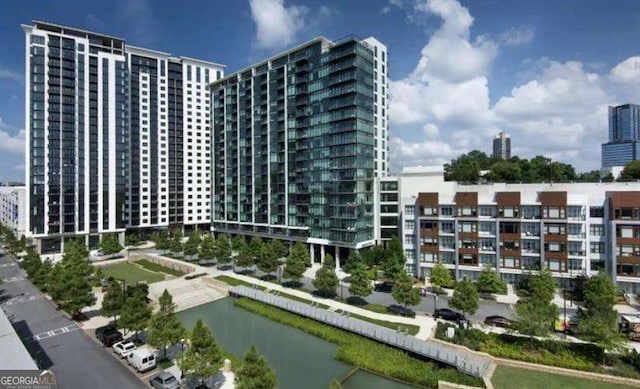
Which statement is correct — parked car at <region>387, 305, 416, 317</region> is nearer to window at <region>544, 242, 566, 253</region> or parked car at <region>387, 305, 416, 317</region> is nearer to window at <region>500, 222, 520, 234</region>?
window at <region>500, 222, 520, 234</region>

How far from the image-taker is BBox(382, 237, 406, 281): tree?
52.3 meters

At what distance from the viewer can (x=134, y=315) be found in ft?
112

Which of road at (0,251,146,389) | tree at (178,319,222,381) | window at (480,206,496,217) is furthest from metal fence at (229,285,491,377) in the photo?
window at (480,206,496,217)

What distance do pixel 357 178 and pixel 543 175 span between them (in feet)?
177

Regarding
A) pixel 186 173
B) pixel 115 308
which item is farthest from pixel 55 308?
pixel 186 173

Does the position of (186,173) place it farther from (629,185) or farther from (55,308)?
(629,185)

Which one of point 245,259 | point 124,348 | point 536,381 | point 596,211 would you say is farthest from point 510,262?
point 124,348

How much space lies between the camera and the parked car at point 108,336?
113 feet

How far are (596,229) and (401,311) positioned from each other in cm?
3215

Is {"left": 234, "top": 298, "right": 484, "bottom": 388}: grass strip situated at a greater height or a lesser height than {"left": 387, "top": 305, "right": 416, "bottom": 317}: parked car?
lesser

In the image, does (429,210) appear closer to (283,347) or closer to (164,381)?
(283,347)

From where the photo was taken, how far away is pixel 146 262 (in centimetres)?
7619

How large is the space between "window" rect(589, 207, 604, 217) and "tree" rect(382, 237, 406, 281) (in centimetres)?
2817

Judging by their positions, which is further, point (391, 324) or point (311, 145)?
point (311, 145)
